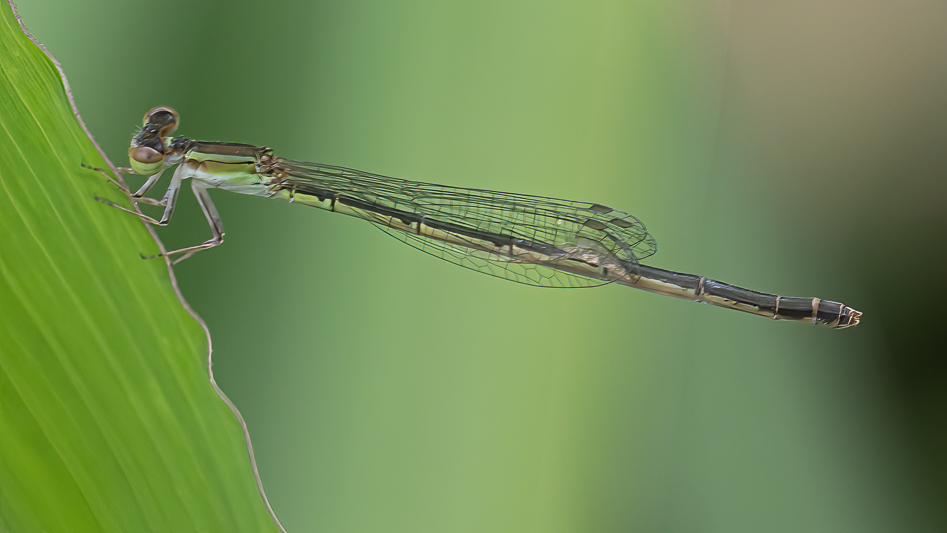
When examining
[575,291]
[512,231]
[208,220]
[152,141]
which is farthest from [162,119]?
[575,291]

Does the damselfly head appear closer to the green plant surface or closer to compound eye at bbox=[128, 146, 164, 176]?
compound eye at bbox=[128, 146, 164, 176]

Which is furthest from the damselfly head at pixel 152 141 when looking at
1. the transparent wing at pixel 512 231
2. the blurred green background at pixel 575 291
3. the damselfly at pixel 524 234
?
the transparent wing at pixel 512 231

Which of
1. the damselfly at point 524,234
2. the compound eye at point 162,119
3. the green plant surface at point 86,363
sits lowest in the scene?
the green plant surface at point 86,363

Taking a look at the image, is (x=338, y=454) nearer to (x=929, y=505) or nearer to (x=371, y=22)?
(x=371, y=22)

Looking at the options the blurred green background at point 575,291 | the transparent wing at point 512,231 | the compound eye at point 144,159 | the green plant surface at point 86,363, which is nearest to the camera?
the green plant surface at point 86,363

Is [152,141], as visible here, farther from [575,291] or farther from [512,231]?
[575,291]

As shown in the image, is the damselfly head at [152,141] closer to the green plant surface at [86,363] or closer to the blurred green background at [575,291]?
the blurred green background at [575,291]
